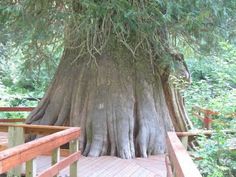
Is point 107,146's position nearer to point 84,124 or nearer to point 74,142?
point 84,124

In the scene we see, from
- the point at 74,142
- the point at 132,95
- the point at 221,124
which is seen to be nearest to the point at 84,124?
the point at 132,95

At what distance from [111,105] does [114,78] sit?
510 millimetres

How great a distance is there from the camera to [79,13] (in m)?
6.24

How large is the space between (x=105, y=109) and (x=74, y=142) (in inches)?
80.4

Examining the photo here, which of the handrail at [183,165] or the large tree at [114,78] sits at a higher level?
the large tree at [114,78]

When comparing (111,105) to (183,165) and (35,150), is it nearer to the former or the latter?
(35,150)

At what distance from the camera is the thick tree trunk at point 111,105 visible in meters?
6.47

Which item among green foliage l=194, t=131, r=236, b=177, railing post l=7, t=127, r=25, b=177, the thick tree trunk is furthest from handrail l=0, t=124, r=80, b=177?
the thick tree trunk

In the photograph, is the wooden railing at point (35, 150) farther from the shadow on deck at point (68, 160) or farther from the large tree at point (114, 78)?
the large tree at point (114, 78)

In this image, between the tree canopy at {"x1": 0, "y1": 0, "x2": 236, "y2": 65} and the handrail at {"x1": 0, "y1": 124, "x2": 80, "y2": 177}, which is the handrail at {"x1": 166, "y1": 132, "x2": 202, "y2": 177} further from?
the tree canopy at {"x1": 0, "y1": 0, "x2": 236, "y2": 65}

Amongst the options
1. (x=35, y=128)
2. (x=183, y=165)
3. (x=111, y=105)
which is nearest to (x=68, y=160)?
(x=35, y=128)

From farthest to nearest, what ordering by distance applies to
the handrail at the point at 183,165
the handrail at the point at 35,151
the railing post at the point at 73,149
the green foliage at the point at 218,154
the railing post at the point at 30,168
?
the railing post at the point at 73,149, the green foliage at the point at 218,154, the railing post at the point at 30,168, the handrail at the point at 35,151, the handrail at the point at 183,165

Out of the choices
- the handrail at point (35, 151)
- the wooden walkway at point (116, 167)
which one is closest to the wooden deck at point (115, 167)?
the wooden walkway at point (116, 167)

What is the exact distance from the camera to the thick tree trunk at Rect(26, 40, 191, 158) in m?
6.47
